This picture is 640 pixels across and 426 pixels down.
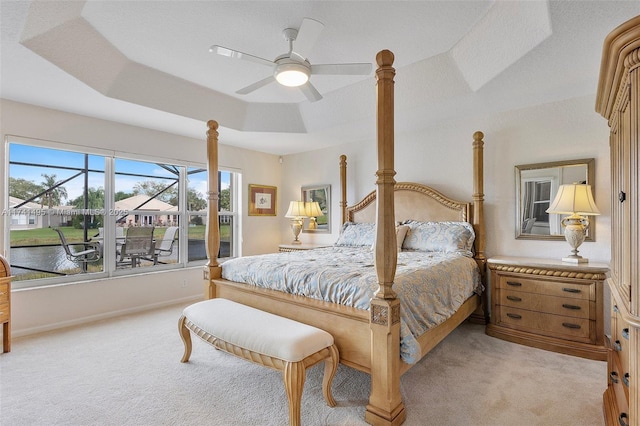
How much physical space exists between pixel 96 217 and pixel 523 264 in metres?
4.79

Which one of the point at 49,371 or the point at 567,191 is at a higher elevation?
the point at 567,191

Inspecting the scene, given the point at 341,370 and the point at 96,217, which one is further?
the point at 96,217

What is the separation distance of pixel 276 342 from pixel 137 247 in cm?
335

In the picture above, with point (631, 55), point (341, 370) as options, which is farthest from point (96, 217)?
point (631, 55)

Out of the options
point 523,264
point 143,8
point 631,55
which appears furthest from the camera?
point 523,264

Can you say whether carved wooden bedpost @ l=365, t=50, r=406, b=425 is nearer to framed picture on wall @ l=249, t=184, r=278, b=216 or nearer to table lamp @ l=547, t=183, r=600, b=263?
table lamp @ l=547, t=183, r=600, b=263

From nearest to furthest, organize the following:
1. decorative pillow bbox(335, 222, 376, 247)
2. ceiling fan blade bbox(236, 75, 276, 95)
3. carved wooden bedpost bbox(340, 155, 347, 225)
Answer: ceiling fan blade bbox(236, 75, 276, 95)
decorative pillow bbox(335, 222, 376, 247)
carved wooden bedpost bbox(340, 155, 347, 225)

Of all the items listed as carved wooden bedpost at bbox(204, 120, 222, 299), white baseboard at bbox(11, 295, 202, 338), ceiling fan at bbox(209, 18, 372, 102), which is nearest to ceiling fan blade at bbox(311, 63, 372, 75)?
ceiling fan at bbox(209, 18, 372, 102)

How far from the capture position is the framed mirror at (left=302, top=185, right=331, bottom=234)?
5.25 metres

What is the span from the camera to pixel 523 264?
9.89 ft

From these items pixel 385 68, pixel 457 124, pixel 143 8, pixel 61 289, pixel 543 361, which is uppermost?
pixel 143 8

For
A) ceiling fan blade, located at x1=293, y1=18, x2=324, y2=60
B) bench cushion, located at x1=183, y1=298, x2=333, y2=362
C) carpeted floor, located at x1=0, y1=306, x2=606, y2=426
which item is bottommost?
carpeted floor, located at x1=0, y1=306, x2=606, y2=426

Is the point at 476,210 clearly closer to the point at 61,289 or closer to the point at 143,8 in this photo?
the point at 143,8

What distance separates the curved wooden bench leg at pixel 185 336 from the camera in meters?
2.61
